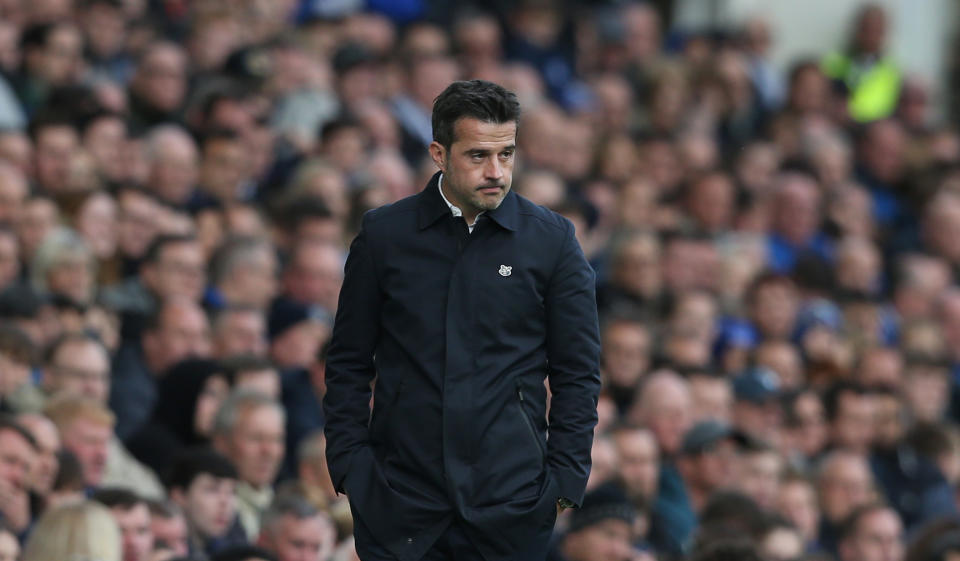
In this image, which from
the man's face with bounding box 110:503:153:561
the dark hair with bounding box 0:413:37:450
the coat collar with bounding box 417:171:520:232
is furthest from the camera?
the dark hair with bounding box 0:413:37:450

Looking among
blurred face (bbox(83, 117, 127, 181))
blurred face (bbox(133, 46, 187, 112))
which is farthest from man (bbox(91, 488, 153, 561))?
blurred face (bbox(133, 46, 187, 112))

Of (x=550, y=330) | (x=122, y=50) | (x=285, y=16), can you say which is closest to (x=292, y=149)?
(x=122, y=50)

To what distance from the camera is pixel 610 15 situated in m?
16.8

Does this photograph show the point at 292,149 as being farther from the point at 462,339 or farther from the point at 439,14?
the point at 462,339

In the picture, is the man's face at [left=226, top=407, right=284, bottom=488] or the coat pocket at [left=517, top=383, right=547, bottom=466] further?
the man's face at [left=226, top=407, right=284, bottom=488]

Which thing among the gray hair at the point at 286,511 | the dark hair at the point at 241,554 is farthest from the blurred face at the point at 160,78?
the dark hair at the point at 241,554

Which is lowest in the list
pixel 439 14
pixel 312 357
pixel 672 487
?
pixel 672 487

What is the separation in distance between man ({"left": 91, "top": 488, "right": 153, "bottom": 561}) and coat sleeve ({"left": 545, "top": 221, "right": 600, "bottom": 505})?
8.77ft

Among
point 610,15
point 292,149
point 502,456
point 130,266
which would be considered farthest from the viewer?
point 610,15

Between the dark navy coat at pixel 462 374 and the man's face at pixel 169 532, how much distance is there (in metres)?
2.53

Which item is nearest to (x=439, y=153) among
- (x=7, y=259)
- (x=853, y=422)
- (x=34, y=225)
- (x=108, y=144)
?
(x=7, y=259)

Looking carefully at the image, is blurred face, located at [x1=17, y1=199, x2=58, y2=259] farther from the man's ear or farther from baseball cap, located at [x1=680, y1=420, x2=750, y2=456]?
the man's ear

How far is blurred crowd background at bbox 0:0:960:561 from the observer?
26.3 ft

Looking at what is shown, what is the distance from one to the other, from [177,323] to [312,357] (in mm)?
796
